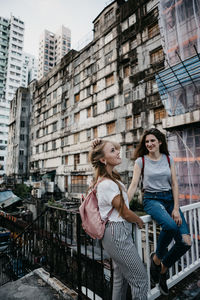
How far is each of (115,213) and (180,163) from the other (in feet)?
32.6

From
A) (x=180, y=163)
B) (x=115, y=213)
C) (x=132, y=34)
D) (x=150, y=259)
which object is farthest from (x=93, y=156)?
(x=132, y=34)

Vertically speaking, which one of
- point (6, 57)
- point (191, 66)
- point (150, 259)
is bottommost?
point (150, 259)

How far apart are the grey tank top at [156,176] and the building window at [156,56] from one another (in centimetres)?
1554

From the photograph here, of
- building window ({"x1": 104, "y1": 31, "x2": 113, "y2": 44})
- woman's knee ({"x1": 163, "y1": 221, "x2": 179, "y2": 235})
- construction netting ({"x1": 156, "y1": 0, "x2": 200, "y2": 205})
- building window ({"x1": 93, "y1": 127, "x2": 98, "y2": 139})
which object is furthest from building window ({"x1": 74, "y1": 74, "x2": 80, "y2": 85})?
woman's knee ({"x1": 163, "y1": 221, "x2": 179, "y2": 235})

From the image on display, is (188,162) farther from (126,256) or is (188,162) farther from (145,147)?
(126,256)

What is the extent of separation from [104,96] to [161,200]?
1922cm

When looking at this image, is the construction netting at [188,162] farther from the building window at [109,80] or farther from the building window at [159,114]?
the building window at [109,80]

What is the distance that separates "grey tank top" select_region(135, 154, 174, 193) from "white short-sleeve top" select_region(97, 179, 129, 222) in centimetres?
86

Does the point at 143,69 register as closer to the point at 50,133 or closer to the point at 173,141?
the point at 173,141

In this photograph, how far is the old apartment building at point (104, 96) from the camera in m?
16.0

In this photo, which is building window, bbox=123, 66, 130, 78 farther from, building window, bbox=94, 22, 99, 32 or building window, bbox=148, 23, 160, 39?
building window, bbox=94, 22, 99, 32

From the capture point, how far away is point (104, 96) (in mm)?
20328

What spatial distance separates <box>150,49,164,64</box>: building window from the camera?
15156 mm

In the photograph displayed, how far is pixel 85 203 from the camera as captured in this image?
2.03 meters
